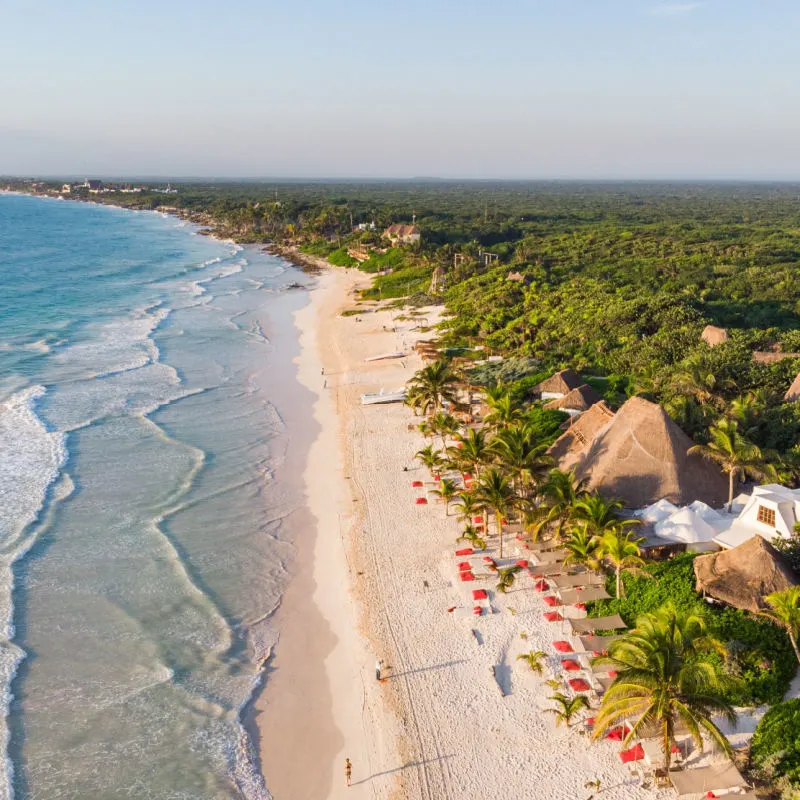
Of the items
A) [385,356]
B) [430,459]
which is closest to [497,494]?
[430,459]

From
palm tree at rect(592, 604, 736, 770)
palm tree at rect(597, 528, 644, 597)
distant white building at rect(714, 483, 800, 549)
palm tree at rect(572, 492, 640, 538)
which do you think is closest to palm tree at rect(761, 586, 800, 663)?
palm tree at rect(592, 604, 736, 770)

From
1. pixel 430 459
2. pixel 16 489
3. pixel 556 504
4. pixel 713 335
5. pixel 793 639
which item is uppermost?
pixel 713 335

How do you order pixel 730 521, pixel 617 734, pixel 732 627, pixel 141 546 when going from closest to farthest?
1. pixel 617 734
2. pixel 732 627
3. pixel 730 521
4. pixel 141 546

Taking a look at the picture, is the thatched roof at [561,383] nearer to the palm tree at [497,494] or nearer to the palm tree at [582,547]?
the palm tree at [497,494]

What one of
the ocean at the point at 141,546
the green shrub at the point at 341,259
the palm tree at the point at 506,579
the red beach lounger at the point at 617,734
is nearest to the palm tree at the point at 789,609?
the red beach lounger at the point at 617,734

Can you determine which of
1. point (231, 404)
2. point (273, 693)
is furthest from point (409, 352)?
point (273, 693)

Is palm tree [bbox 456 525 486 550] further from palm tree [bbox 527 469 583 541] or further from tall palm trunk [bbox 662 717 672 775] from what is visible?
tall palm trunk [bbox 662 717 672 775]

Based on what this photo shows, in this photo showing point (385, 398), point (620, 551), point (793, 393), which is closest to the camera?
point (620, 551)

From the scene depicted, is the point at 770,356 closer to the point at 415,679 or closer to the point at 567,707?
the point at 567,707
